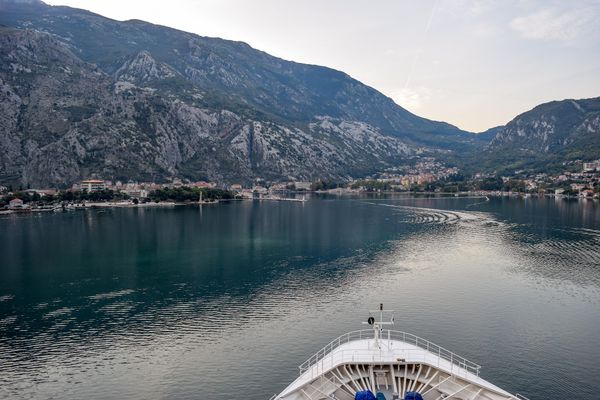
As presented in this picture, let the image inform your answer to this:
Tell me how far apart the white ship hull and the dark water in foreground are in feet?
23.6

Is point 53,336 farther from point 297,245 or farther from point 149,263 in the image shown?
point 297,245

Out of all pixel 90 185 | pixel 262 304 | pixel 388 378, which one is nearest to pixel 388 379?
pixel 388 378

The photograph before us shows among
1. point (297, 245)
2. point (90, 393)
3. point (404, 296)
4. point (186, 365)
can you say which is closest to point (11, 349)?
point (90, 393)

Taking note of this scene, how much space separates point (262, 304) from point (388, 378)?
87.8 ft

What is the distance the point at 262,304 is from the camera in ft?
163

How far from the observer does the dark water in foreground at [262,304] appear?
3222 cm

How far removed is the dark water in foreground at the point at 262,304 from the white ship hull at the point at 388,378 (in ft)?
23.6

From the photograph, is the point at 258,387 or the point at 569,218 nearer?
the point at 258,387

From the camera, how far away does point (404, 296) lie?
5269cm

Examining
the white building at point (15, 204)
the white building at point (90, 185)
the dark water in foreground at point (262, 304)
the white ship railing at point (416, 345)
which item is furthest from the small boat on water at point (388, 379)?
the white building at point (90, 185)

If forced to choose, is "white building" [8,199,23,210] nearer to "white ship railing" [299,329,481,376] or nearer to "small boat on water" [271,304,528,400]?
"white ship railing" [299,329,481,376]

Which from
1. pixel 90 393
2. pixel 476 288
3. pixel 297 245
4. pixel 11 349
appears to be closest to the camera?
pixel 90 393

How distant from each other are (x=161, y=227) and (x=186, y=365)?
85473 mm

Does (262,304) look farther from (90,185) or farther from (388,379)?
(90,185)
